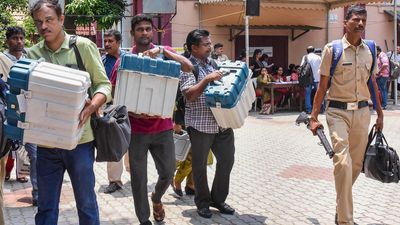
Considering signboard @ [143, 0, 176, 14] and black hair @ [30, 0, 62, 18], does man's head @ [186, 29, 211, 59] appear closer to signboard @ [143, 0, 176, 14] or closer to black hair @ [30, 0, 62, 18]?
black hair @ [30, 0, 62, 18]

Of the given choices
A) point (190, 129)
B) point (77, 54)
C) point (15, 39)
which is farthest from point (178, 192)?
point (77, 54)

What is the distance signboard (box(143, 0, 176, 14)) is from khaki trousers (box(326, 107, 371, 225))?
812cm

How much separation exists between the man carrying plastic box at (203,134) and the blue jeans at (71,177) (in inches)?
68.0

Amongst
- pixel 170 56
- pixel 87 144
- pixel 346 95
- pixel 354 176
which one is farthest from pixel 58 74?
pixel 354 176

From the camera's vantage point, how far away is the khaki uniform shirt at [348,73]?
5266 millimetres

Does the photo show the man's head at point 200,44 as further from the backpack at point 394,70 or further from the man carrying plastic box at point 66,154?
the backpack at point 394,70

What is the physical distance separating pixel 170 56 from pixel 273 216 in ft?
6.40

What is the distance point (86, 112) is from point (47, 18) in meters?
0.70

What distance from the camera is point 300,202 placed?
6266 mm

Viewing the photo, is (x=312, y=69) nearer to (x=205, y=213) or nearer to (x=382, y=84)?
(x=382, y=84)

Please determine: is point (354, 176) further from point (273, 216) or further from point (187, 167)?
point (187, 167)

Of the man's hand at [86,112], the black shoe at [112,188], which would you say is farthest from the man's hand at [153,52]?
the black shoe at [112,188]

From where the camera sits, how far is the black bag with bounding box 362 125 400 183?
5348mm

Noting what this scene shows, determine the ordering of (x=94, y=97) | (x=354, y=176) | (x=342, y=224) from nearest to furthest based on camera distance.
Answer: (x=94, y=97) < (x=342, y=224) < (x=354, y=176)
